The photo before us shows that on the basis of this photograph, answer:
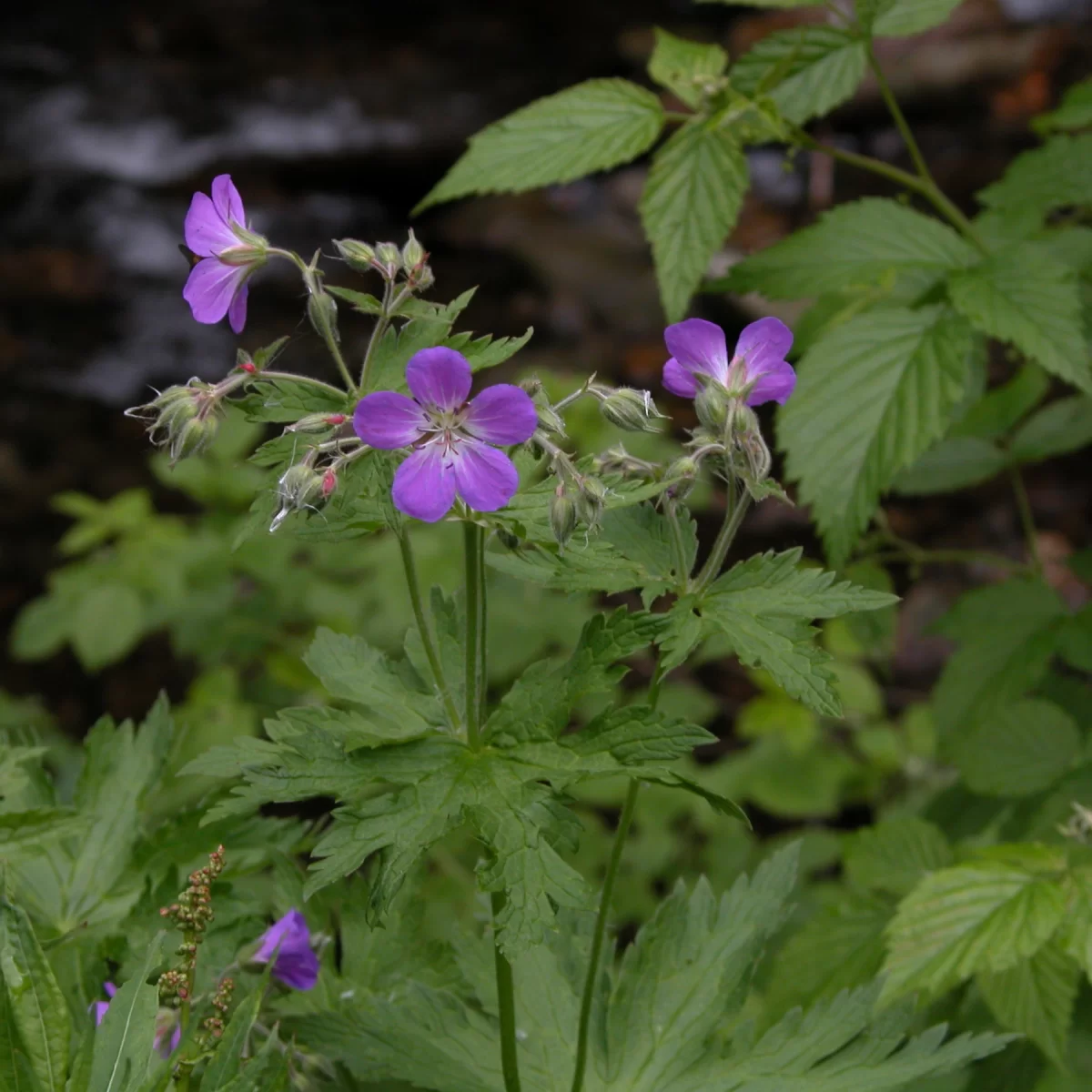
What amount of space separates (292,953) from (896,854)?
3.71 ft

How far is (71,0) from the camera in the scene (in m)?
8.43

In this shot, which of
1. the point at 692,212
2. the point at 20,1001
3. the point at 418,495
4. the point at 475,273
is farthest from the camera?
the point at 475,273

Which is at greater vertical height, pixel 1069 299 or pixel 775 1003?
pixel 1069 299

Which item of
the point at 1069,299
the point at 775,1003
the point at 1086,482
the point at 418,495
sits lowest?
the point at 1086,482

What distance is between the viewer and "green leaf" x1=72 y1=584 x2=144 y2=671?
3.77 m

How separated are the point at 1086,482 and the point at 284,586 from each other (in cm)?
326

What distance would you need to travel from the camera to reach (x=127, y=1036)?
1.28 metres

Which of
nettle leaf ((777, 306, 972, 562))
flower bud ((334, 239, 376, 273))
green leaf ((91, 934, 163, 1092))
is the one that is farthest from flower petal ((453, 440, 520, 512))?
nettle leaf ((777, 306, 972, 562))

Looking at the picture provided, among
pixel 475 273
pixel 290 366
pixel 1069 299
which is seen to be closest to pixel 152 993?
pixel 1069 299

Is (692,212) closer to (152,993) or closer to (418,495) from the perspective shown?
(418,495)

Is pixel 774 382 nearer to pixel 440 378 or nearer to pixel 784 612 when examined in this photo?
pixel 784 612

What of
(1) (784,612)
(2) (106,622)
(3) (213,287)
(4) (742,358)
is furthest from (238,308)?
(2) (106,622)

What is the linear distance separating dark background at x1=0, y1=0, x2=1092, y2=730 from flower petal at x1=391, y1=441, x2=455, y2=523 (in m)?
4.19

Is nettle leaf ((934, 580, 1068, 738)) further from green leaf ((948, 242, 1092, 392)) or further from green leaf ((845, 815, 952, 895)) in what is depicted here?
green leaf ((948, 242, 1092, 392))
